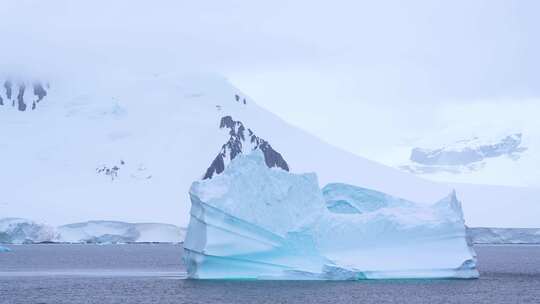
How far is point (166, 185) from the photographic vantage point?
117m

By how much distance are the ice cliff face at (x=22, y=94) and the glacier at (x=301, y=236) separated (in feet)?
312

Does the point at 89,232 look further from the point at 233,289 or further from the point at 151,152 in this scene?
the point at 233,289

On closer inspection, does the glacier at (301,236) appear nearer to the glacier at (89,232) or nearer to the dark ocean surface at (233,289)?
the dark ocean surface at (233,289)

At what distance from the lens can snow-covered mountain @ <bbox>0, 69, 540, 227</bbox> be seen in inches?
4338

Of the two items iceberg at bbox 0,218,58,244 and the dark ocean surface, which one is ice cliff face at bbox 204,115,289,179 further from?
the dark ocean surface

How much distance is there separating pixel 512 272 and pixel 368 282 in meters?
13.8

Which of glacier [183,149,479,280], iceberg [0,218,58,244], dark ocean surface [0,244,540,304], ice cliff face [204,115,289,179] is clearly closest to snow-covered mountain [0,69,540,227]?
ice cliff face [204,115,289,179]

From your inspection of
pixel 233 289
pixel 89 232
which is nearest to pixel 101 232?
pixel 89 232

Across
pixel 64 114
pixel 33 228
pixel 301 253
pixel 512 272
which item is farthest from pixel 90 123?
pixel 301 253

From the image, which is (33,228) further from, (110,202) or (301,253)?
(301,253)

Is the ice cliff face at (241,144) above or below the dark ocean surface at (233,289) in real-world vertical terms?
above

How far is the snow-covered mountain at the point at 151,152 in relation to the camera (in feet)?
362

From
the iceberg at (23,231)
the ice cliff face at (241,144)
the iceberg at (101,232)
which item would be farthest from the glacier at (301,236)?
the ice cliff face at (241,144)

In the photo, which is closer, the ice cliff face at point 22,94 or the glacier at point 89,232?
the glacier at point 89,232
